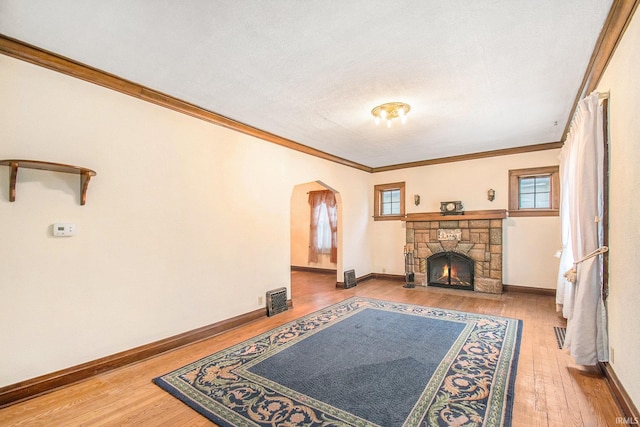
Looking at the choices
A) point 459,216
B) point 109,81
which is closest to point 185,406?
point 109,81

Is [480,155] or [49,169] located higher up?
[480,155]

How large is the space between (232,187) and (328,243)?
4.38 m

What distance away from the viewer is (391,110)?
3.38 m

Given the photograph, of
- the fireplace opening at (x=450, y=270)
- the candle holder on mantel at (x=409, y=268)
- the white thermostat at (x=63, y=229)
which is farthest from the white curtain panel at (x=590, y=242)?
the white thermostat at (x=63, y=229)

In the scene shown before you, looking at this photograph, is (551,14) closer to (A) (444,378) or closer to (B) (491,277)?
(A) (444,378)

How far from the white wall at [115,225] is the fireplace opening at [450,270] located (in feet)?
12.4

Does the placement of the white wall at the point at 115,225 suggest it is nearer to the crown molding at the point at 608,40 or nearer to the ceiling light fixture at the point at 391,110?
the ceiling light fixture at the point at 391,110

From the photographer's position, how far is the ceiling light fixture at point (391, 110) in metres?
3.31

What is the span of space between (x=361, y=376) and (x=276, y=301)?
2038mm

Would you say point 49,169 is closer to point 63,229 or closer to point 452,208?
point 63,229

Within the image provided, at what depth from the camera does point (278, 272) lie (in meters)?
4.48

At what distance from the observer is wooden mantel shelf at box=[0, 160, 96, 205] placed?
2.14 meters

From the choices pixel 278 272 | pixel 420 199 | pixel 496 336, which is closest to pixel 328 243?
pixel 420 199

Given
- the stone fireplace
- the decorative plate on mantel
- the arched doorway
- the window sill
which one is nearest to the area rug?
the stone fireplace
